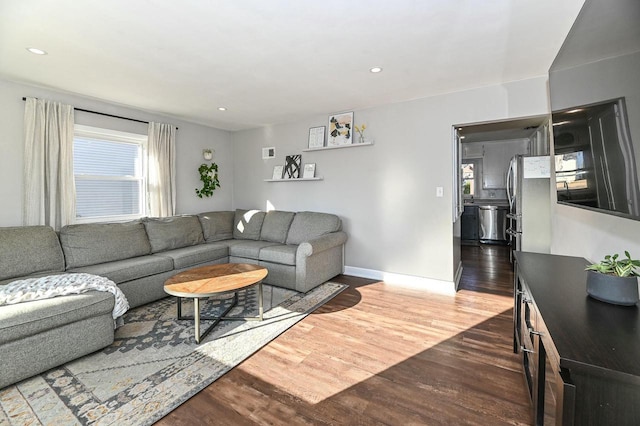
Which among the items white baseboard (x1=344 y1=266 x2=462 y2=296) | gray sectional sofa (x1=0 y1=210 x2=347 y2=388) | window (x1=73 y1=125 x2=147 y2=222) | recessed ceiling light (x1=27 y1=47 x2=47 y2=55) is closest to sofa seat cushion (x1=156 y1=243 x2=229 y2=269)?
gray sectional sofa (x1=0 y1=210 x2=347 y2=388)

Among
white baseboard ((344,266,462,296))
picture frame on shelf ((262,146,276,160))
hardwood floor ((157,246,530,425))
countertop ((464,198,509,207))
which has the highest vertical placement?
picture frame on shelf ((262,146,276,160))

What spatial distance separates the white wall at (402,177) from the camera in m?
3.40

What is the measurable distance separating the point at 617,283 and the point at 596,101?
0.78 meters

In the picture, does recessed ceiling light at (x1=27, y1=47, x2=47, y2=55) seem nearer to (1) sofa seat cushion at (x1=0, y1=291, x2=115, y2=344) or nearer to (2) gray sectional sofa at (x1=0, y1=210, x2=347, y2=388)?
(2) gray sectional sofa at (x1=0, y1=210, x2=347, y2=388)

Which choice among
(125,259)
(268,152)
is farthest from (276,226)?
(125,259)

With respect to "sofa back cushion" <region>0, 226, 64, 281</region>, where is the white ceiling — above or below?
above

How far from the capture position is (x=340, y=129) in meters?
4.30

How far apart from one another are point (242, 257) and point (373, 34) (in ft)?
10.5

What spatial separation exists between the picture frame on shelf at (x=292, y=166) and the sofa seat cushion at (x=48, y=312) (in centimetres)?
302

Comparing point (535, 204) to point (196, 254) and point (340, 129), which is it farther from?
point (196, 254)

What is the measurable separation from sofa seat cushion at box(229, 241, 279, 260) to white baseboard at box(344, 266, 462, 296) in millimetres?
1313

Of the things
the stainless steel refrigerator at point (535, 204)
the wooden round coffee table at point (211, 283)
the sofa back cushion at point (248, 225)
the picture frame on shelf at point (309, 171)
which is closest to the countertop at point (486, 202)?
the stainless steel refrigerator at point (535, 204)

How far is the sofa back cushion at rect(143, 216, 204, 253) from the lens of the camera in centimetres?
381

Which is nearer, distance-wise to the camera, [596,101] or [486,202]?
[596,101]
